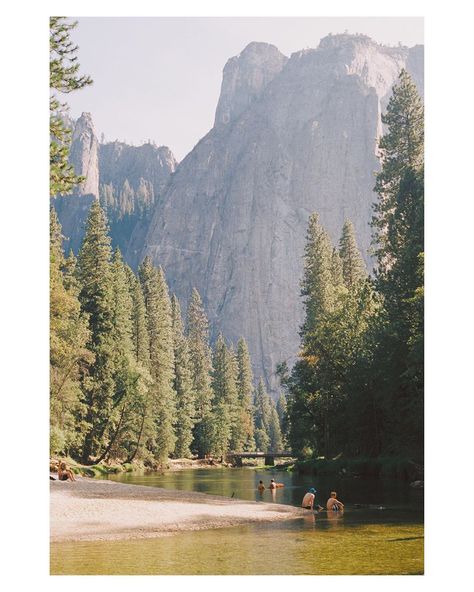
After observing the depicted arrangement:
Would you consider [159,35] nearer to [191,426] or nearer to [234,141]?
[191,426]

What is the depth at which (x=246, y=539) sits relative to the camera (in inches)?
500

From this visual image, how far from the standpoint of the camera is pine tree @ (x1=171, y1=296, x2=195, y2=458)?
53.2 meters

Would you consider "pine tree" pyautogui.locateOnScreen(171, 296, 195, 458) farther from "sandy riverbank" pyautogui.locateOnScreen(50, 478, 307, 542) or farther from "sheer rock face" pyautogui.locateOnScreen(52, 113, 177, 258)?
"sheer rock face" pyautogui.locateOnScreen(52, 113, 177, 258)

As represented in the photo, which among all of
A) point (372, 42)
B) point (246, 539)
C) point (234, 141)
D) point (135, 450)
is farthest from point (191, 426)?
point (372, 42)

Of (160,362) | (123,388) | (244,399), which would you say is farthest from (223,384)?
(123,388)

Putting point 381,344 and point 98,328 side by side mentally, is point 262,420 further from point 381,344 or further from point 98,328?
point 381,344

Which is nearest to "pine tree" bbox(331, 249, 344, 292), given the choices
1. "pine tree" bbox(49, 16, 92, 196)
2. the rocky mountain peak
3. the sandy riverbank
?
the sandy riverbank

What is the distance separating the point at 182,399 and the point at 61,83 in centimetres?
4160

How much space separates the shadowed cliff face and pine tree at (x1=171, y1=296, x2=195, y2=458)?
6174 centimetres

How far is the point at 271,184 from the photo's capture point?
138 meters
